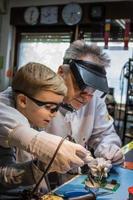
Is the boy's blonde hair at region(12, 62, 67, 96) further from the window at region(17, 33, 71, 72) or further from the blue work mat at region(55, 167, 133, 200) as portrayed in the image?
the window at region(17, 33, 71, 72)

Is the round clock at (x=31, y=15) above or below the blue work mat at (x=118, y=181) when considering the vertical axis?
above

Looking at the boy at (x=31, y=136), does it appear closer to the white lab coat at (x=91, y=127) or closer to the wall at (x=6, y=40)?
the white lab coat at (x=91, y=127)

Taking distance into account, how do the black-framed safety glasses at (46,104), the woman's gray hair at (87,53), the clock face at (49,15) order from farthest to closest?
the clock face at (49,15) → the woman's gray hair at (87,53) → the black-framed safety glasses at (46,104)

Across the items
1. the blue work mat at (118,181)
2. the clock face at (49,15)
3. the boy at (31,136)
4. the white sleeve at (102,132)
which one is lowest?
the blue work mat at (118,181)

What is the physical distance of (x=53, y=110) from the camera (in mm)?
1139

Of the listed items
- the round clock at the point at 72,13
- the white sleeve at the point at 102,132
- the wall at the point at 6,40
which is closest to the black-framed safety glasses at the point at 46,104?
the white sleeve at the point at 102,132

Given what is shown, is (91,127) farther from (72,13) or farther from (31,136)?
(72,13)

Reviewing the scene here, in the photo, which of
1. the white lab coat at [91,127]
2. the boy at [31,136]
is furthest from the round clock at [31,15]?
the boy at [31,136]

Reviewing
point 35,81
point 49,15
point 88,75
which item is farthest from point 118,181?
point 49,15

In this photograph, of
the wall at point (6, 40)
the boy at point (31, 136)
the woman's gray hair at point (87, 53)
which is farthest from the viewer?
the wall at point (6, 40)

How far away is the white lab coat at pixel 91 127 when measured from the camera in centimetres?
176

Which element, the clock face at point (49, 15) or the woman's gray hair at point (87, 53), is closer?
the woman's gray hair at point (87, 53)

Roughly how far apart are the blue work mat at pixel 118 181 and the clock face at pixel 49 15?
12.4ft

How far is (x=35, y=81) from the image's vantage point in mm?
1114
